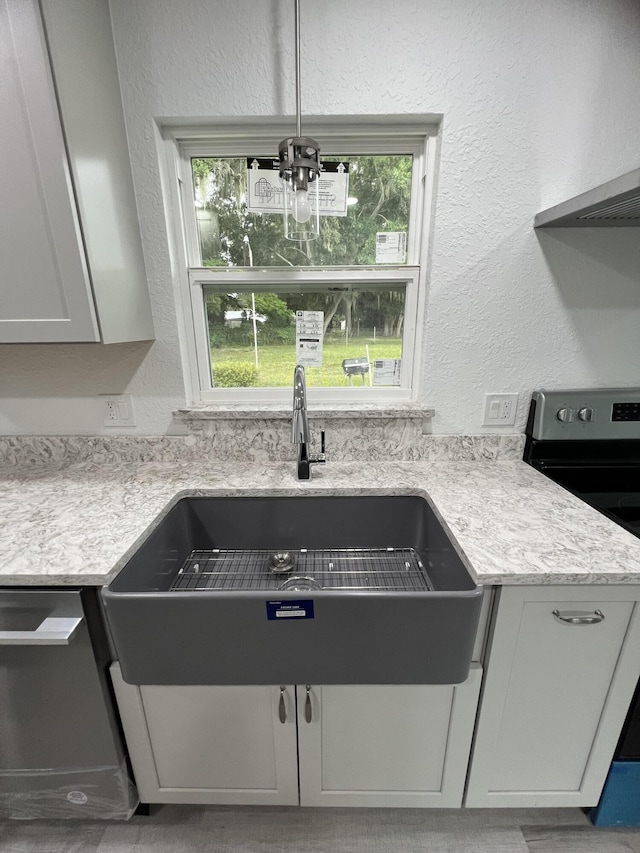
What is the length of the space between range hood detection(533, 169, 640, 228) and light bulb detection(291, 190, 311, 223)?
0.72 metres

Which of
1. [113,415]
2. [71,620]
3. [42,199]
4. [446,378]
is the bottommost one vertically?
[71,620]

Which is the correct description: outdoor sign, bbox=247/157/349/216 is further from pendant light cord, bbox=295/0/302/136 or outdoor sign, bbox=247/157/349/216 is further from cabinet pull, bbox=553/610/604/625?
cabinet pull, bbox=553/610/604/625

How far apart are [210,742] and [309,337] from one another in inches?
50.1

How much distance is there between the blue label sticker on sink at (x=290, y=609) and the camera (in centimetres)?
78

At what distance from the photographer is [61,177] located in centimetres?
91

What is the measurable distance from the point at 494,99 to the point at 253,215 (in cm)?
82

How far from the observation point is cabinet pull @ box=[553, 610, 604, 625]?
0.85m

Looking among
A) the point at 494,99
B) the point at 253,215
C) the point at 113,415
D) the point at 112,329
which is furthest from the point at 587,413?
the point at 113,415

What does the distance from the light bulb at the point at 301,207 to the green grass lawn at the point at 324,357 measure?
0.45 metres

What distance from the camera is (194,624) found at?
0.80m

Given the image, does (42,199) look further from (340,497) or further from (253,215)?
(340,497)

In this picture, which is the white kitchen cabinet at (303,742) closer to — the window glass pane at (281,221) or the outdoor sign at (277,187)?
the window glass pane at (281,221)

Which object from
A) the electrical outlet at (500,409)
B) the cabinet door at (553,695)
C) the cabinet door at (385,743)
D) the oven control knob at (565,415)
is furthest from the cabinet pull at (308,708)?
the oven control knob at (565,415)

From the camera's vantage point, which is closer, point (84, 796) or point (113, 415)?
point (84, 796)
